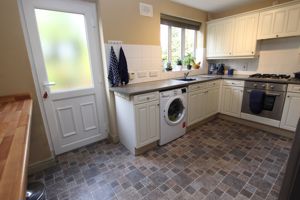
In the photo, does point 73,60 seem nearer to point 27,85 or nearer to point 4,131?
point 27,85

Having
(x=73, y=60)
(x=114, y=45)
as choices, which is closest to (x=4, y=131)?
(x=73, y=60)

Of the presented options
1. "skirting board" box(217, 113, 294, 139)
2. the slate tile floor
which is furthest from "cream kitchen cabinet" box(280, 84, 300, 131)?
the slate tile floor

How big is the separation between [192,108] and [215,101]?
2.61 ft

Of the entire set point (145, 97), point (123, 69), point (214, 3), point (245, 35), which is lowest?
point (145, 97)

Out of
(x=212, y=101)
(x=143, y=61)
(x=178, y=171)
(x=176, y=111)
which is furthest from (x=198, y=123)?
(x=143, y=61)

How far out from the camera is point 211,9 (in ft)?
11.2

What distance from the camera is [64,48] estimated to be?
2.10 m

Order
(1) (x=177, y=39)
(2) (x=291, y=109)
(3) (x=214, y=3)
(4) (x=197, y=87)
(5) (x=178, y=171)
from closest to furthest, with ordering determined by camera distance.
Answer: (5) (x=178, y=171) → (2) (x=291, y=109) → (4) (x=197, y=87) → (3) (x=214, y=3) → (1) (x=177, y=39)

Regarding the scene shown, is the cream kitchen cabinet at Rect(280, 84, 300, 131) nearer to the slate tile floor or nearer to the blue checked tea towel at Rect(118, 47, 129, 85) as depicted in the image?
the slate tile floor

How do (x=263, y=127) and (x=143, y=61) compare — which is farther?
(x=263, y=127)

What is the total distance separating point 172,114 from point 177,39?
5.98 ft

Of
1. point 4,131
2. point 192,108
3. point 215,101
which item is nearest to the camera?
point 4,131

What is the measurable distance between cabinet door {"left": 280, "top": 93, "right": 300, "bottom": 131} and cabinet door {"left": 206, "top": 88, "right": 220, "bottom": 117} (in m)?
1.11

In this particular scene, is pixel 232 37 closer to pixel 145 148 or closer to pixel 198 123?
pixel 198 123
